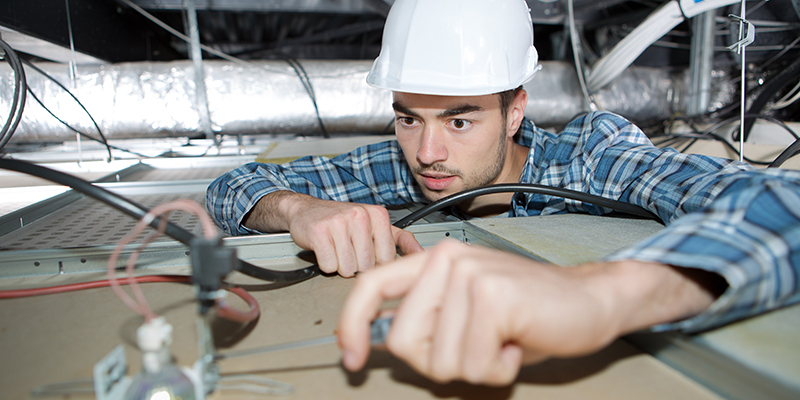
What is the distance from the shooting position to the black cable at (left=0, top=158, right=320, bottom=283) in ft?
1.41

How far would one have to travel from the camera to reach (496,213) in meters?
1.24

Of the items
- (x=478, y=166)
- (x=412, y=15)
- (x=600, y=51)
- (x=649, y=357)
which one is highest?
(x=600, y=51)

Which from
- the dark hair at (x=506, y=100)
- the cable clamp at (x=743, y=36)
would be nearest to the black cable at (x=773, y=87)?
the cable clamp at (x=743, y=36)

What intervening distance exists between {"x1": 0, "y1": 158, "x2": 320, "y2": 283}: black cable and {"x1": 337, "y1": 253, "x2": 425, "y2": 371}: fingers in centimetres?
16

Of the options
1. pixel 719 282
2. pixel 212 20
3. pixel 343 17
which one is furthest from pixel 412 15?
pixel 212 20

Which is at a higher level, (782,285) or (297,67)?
(297,67)

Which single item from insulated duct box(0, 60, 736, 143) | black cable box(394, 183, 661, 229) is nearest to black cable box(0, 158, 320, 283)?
black cable box(394, 183, 661, 229)

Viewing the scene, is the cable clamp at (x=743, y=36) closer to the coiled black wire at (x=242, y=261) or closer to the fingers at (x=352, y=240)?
the coiled black wire at (x=242, y=261)

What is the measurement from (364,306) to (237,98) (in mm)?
1826

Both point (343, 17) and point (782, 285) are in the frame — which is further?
point (343, 17)

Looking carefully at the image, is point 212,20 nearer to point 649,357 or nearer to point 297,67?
point 297,67

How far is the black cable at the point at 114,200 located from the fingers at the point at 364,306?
16 cm

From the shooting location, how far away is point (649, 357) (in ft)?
1.24

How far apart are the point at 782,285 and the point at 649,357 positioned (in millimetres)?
129
